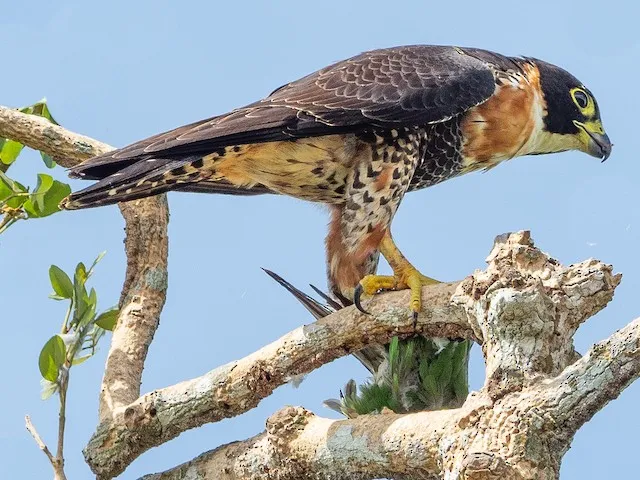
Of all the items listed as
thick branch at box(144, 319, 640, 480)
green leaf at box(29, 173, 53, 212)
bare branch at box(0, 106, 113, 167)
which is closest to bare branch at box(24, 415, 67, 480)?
thick branch at box(144, 319, 640, 480)

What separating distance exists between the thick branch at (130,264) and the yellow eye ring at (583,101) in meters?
2.40

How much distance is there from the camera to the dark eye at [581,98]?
230 inches

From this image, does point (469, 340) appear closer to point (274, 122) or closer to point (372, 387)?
point (372, 387)

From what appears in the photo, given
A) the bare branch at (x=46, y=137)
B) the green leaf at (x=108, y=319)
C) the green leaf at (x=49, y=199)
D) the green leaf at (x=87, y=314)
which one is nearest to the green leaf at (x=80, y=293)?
the green leaf at (x=87, y=314)

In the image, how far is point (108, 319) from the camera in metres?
4.96

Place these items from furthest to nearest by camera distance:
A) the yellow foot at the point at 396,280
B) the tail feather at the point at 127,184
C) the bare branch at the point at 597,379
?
the yellow foot at the point at 396,280 → the tail feather at the point at 127,184 → the bare branch at the point at 597,379

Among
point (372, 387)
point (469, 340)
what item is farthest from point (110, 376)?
point (469, 340)

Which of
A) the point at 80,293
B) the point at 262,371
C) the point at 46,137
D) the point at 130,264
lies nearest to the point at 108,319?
the point at 80,293

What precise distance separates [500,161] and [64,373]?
100.0 inches

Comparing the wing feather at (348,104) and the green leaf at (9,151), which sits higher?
the green leaf at (9,151)

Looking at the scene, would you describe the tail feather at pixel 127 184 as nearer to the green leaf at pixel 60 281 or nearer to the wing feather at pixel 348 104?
the wing feather at pixel 348 104

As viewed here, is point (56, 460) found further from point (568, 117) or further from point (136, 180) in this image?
point (568, 117)

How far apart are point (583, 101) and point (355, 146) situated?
167 cm

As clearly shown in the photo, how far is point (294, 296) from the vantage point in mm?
4742
